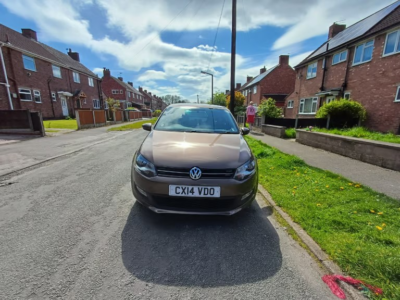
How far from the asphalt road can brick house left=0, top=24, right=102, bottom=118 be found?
18938 mm

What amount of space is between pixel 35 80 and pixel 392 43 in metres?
28.1

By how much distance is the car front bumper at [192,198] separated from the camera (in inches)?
90.3

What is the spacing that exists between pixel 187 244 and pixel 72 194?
2539mm

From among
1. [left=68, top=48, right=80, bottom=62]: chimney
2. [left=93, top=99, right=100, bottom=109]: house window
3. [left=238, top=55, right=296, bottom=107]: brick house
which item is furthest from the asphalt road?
[left=68, top=48, right=80, bottom=62]: chimney

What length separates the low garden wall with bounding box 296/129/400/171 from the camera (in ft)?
16.2

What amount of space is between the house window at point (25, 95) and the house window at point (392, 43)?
27.1 metres

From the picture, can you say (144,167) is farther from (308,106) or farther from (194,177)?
(308,106)

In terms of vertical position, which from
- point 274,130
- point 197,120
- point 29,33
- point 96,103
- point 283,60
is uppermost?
point 29,33

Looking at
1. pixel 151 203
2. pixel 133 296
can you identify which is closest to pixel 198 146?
pixel 151 203

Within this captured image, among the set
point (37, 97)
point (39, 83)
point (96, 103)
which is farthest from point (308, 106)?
point (96, 103)

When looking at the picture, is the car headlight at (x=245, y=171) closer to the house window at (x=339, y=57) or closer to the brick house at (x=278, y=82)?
the house window at (x=339, y=57)

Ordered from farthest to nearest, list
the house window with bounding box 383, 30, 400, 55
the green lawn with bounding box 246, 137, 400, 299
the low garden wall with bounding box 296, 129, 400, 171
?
the house window with bounding box 383, 30, 400, 55
the low garden wall with bounding box 296, 129, 400, 171
the green lawn with bounding box 246, 137, 400, 299

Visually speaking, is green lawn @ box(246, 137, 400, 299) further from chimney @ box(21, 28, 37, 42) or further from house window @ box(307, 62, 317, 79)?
chimney @ box(21, 28, 37, 42)

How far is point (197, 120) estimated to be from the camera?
12.3 ft
